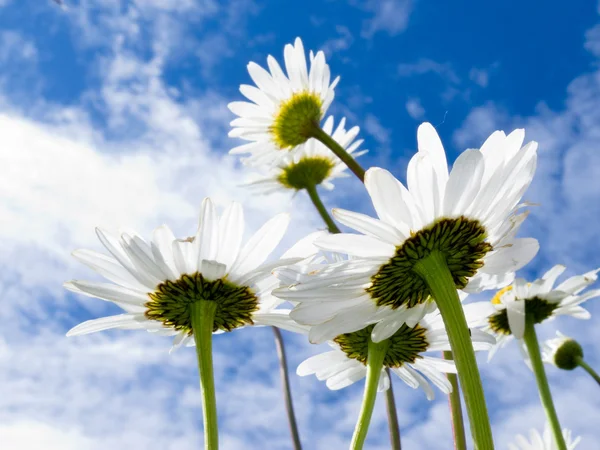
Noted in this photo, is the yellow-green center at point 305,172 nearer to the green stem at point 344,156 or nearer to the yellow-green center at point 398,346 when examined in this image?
the green stem at point 344,156

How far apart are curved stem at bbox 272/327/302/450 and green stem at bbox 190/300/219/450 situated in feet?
3.83

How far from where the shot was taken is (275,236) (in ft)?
4.46

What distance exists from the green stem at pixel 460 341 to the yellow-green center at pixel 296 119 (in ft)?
6.24

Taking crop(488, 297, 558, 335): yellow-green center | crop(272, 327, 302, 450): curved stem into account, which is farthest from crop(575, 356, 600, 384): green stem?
crop(272, 327, 302, 450): curved stem

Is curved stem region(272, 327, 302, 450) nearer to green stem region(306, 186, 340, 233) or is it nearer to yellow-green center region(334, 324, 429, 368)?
green stem region(306, 186, 340, 233)

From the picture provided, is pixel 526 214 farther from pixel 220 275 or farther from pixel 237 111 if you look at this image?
pixel 237 111

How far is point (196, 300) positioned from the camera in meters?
1.40

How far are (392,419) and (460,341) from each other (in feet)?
2.62

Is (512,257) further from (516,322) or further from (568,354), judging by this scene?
(568,354)

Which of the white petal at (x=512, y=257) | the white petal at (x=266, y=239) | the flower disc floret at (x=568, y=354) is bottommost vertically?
the white petal at (x=512, y=257)

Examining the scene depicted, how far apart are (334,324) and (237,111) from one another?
6.59 feet

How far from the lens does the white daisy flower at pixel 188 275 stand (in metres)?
1.34

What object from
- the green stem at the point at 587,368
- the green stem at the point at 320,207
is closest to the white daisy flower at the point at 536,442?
the green stem at the point at 587,368

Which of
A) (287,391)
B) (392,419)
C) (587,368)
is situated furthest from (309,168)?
(392,419)
